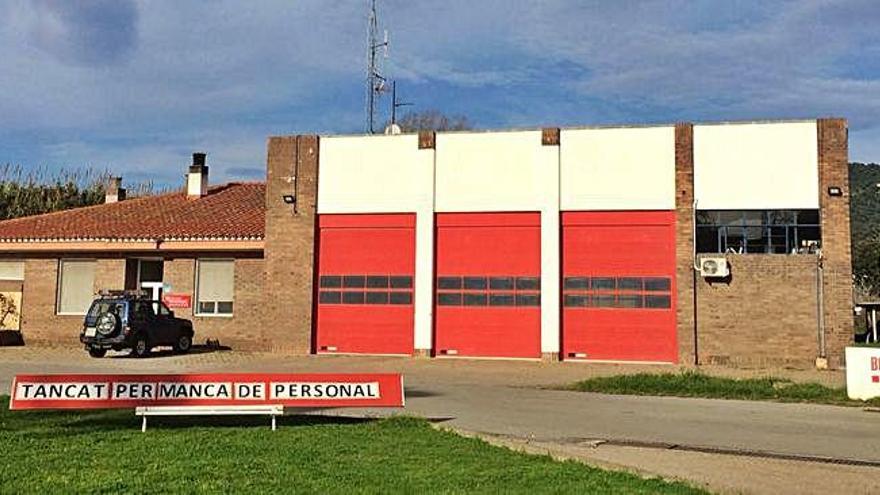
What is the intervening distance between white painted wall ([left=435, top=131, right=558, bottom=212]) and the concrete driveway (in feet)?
19.9

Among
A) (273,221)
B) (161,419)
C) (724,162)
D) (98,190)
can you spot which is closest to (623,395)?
(161,419)

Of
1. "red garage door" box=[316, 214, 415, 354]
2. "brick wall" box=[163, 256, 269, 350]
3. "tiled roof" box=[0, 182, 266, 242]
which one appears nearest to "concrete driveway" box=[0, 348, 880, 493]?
"red garage door" box=[316, 214, 415, 354]

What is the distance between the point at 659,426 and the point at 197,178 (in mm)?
25779

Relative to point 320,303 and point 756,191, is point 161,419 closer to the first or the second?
point 320,303

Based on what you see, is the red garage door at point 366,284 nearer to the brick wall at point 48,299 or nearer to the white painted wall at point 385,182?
the white painted wall at point 385,182

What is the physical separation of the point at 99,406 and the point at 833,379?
1662 cm

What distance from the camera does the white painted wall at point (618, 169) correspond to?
25.0 metres

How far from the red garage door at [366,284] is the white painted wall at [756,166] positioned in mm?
8856

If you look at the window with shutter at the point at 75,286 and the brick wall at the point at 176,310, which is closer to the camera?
the brick wall at the point at 176,310

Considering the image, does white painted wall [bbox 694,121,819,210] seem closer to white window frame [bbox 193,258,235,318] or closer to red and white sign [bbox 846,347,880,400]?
red and white sign [bbox 846,347,880,400]

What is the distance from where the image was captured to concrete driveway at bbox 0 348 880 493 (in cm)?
891

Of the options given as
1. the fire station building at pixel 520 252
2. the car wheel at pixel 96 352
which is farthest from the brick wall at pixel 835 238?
the car wheel at pixel 96 352

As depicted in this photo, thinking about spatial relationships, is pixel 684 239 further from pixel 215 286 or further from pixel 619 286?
pixel 215 286

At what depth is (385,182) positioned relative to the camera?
2709 cm
